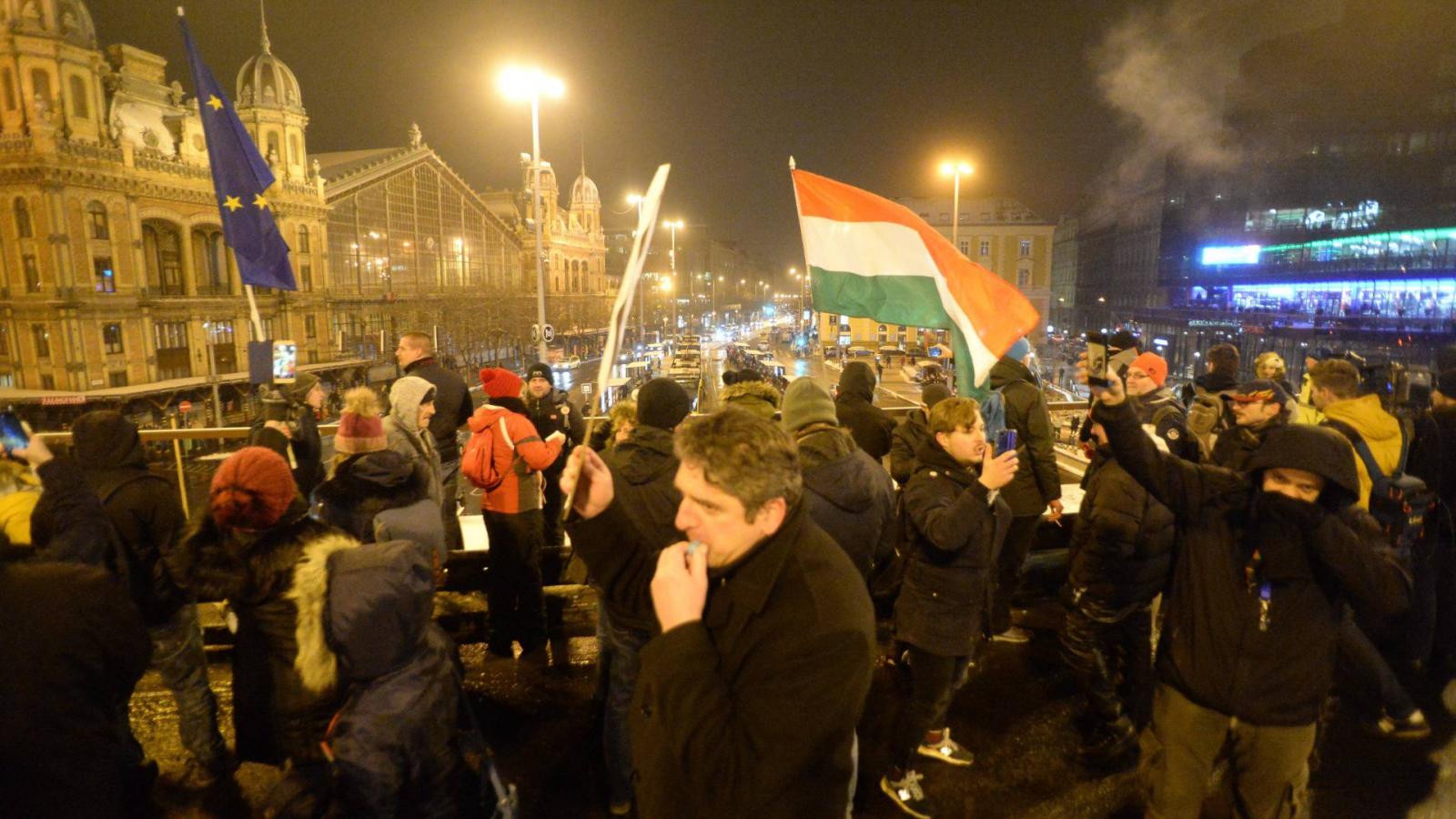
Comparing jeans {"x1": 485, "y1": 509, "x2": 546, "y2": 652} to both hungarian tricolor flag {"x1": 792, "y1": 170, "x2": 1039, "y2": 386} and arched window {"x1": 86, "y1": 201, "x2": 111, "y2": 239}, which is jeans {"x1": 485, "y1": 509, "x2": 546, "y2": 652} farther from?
arched window {"x1": 86, "y1": 201, "x2": 111, "y2": 239}

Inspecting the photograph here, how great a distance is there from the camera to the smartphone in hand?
2930mm

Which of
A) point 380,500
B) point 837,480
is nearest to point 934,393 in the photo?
point 837,480

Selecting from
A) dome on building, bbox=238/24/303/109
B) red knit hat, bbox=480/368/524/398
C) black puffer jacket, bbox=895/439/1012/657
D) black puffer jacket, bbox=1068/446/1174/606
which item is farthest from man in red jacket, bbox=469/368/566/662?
dome on building, bbox=238/24/303/109

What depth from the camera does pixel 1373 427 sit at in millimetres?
4355

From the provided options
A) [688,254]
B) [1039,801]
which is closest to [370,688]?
[1039,801]

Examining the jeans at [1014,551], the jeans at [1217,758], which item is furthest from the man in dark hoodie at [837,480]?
the jeans at [1014,551]

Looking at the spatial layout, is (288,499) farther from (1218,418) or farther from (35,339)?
(35,339)

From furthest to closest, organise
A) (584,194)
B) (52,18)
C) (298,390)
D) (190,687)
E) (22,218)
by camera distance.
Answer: (584,194) → (52,18) → (22,218) → (298,390) → (190,687)

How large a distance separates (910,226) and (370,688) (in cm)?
362

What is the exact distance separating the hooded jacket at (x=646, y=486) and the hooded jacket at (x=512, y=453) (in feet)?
2.44

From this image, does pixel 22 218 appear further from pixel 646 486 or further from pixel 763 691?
pixel 763 691

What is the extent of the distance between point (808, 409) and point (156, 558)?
10.5 ft

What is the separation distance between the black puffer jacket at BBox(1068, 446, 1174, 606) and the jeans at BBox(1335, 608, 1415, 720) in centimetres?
116

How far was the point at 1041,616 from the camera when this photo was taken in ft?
18.2
